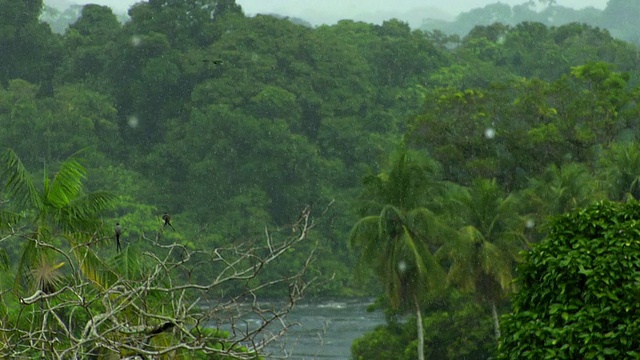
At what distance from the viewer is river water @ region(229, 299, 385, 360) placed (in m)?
42.5

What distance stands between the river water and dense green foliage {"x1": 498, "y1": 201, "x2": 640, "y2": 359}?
2915cm

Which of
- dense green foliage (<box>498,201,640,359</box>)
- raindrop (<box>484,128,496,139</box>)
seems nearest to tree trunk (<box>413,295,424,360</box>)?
raindrop (<box>484,128,496,139</box>)

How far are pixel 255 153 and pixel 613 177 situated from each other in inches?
1206

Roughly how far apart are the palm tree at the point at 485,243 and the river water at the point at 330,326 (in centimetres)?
654

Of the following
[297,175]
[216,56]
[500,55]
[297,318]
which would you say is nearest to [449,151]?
[297,318]

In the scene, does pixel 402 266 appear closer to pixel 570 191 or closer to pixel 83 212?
pixel 570 191

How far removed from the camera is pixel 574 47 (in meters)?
65.4

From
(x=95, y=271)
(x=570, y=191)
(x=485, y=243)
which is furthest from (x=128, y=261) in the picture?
(x=570, y=191)

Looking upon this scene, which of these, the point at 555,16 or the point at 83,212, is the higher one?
the point at 555,16

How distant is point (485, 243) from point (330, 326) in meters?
15.5

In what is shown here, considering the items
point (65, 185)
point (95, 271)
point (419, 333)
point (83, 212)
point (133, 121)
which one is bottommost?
point (419, 333)

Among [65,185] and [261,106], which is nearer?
[65,185]

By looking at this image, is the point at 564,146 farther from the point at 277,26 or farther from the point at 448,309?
the point at 277,26

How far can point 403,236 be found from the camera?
113ft
